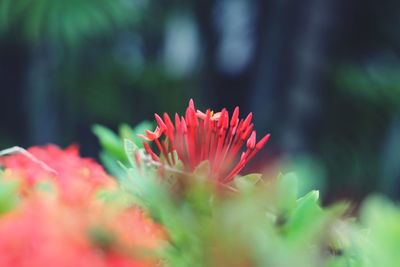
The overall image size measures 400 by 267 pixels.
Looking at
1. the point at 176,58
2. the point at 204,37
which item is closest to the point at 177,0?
the point at 204,37

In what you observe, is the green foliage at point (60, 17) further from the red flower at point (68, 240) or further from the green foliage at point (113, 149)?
the red flower at point (68, 240)

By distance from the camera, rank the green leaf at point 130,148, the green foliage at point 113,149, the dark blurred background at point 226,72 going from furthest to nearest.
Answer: the dark blurred background at point 226,72 < the green foliage at point 113,149 < the green leaf at point 130,148

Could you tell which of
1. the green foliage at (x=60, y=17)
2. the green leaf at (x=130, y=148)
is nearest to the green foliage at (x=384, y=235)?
the green leaf at (x=130, y=148)

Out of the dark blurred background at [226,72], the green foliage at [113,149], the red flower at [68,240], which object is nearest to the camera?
the red flower at [68,240]

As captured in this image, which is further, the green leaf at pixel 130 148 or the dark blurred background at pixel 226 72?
the dark blurred background at pixel 226 72

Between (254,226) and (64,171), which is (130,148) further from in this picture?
(254,226)

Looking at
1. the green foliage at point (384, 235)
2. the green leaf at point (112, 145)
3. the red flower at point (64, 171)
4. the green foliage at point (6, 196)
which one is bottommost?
the green foliage at point (384, 235)

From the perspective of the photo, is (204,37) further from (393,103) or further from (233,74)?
(393,103)

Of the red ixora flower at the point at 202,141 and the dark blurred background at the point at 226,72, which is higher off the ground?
the dark blurred background at the point at 226,72
